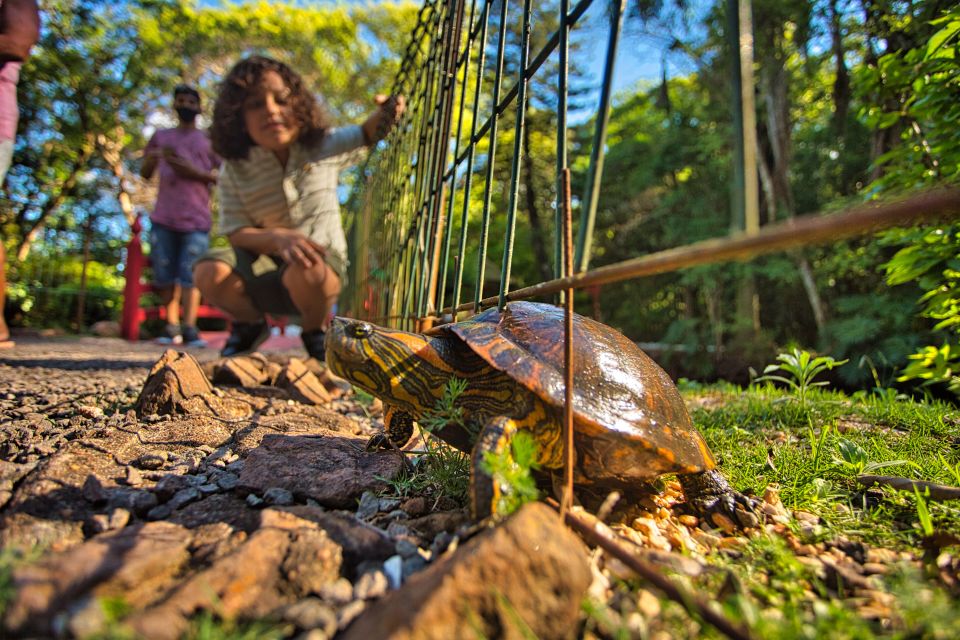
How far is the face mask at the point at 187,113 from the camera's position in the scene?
590 cm

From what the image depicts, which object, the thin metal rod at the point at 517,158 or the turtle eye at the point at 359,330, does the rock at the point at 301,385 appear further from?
the thin metal rod at the point at 517,158

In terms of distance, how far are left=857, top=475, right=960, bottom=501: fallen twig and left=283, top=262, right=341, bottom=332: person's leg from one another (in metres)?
3.24

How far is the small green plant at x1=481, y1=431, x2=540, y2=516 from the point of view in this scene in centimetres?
107

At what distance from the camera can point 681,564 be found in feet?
3.46

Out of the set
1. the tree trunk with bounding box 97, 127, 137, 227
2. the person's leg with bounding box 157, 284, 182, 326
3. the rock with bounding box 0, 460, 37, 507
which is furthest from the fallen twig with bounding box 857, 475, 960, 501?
the tree trunk with bounding box 97, 127, 137, 227

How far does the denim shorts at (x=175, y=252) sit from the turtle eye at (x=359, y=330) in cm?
513

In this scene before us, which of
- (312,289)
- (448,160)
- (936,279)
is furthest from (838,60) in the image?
(312,289)

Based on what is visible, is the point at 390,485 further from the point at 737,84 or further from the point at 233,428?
the point at 737,84

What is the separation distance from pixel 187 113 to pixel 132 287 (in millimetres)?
3207

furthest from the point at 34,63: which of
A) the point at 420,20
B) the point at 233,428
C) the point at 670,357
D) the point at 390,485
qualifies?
the point at 670,357

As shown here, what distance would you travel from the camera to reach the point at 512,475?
3.52 ft

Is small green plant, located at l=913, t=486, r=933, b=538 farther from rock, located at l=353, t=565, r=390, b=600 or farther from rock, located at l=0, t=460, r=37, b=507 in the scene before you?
rock, located at l=0, t=460, r=37, b=507

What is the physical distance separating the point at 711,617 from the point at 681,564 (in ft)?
1.10

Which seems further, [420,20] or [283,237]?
[283,237]
